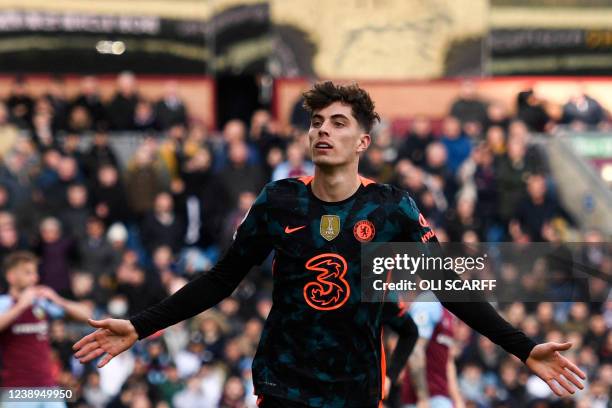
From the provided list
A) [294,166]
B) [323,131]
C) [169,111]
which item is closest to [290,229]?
[323,131]

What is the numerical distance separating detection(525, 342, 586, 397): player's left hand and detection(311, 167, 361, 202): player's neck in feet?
3.89

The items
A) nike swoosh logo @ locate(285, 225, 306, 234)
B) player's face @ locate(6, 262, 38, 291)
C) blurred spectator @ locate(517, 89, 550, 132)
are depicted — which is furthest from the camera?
blurred spectator @ locate(517, 89, 550, 132)

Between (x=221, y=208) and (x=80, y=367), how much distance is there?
3327 mm

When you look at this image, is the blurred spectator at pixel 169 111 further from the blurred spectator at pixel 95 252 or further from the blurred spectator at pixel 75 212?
the blurred spectator at pixel 95 252

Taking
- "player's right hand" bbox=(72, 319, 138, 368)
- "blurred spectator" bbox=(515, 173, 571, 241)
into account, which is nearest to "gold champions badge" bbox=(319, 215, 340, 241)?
"player's right hand" bbox=(72, 319, 138, 368)

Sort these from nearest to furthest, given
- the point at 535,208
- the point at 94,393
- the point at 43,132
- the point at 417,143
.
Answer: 1. the point at 94,393
2. the point at 43,132
3. the point at 535,208
4. the point at 417,143

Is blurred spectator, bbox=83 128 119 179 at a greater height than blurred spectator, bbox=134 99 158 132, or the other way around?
blurred spectator, bbox=134 99 158 132

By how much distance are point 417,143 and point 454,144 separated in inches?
20.7

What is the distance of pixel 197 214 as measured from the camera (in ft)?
53.1

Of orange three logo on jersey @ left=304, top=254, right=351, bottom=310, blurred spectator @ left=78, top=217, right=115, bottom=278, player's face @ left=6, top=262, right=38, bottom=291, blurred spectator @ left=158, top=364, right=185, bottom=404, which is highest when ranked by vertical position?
orange three logo on jersey @ left=304, top=254, right=351, bottom=310

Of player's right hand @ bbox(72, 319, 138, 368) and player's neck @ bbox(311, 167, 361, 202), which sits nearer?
player's right hand @ bbox(72, 319, 138, 368)

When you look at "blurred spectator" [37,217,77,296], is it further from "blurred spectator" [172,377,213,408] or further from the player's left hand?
the player's left hand

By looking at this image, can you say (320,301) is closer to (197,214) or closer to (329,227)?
(329,227)

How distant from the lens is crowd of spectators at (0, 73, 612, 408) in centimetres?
1417
